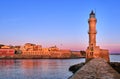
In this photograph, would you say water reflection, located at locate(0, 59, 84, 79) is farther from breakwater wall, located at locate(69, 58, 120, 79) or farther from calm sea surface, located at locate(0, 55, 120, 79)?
breakwater wall, located at locate(69, 58, 120, 79)

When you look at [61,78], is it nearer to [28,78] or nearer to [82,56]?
[28,78]

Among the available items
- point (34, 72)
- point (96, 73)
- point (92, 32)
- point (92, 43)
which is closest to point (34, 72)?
point (34, 72)

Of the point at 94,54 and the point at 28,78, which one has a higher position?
the point at 94,54

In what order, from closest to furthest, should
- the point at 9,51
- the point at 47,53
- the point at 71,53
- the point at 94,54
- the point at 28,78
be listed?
the point at 28,78
the point at 94,54
the point at 9,51
the point at 47,53
the point at 71,53

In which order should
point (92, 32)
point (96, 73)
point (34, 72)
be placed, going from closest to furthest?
point (96, 73)
point (34, 72)
point (92, 32)

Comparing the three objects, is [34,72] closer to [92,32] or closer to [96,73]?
[92,32]

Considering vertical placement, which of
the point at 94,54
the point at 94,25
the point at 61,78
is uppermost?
the point at 94,25

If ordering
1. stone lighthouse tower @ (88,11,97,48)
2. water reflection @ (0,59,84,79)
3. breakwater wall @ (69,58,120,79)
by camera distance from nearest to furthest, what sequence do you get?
breakwater wall @ (69,58,120,79)
water reflection @ (0,59,84,79)
stone lighthouse tower @ (88,11,97,48)

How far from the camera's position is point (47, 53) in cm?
16275

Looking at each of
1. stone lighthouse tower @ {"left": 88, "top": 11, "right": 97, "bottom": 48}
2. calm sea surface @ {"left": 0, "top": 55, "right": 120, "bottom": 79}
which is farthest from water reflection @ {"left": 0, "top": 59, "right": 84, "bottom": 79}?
stone lighthouse tower @ {"left": 88, "top": 11, "right": 97, "bottom": 48}

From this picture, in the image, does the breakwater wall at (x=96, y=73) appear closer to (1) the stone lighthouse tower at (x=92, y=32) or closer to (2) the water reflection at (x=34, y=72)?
(2) the water reflection at (x=34, y=72)

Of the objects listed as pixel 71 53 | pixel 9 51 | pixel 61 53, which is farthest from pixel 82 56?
pixel 9 51

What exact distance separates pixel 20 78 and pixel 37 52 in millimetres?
122860

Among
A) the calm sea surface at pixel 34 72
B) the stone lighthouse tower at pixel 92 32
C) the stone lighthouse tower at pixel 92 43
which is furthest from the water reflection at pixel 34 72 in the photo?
the stone lighthouse tower at pixel 92 32
